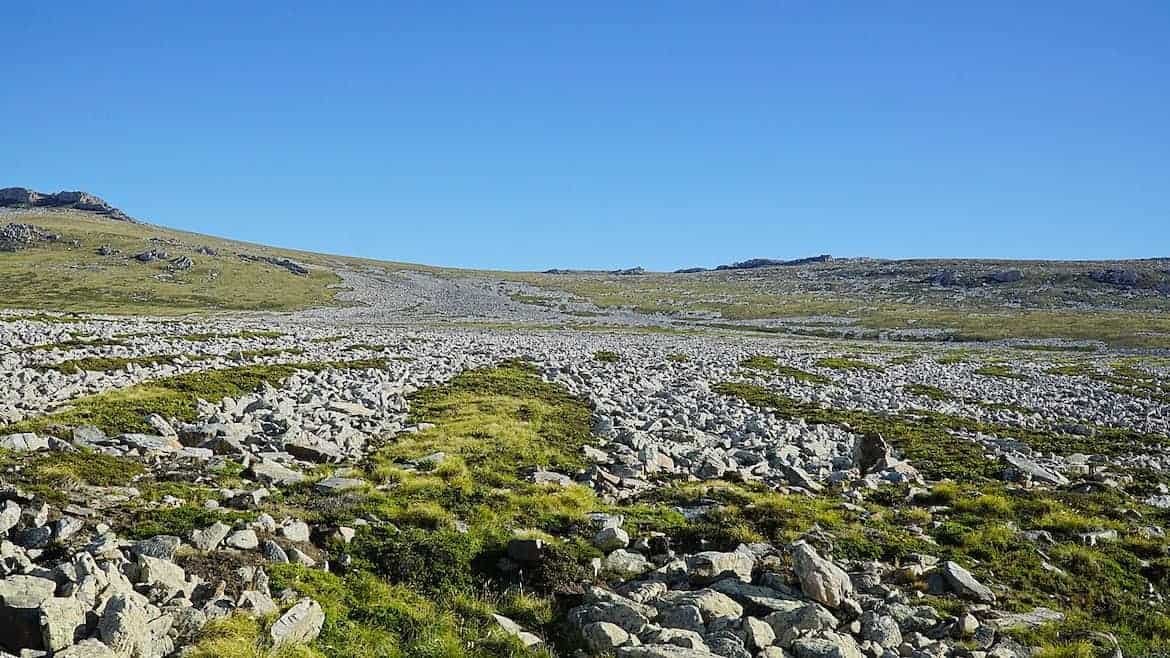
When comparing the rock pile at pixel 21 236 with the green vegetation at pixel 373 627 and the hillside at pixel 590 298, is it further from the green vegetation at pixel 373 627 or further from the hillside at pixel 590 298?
the green vegetation at pixel 373 627

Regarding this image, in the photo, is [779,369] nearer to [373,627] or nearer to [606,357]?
[606,357]

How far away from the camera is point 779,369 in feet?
140

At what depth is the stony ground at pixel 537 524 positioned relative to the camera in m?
8.73

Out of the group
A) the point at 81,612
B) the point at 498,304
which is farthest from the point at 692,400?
the point at 498,304

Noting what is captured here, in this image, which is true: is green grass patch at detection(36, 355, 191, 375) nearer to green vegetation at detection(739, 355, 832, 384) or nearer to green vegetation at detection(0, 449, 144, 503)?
green vegetation at detection(0, 449, 144, 503)

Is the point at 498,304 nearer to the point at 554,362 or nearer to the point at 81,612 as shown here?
the point at 554,362

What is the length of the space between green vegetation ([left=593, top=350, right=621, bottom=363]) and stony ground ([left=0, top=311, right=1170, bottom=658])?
635 inches

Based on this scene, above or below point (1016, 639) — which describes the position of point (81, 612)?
above

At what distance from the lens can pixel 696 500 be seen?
14680 millimetres

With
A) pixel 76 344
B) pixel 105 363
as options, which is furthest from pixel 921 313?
pixel 105 363

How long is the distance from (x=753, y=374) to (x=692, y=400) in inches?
486

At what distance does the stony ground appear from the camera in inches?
344

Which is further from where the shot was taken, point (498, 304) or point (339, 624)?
point (498, 304)

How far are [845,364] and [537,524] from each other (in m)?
40.3
